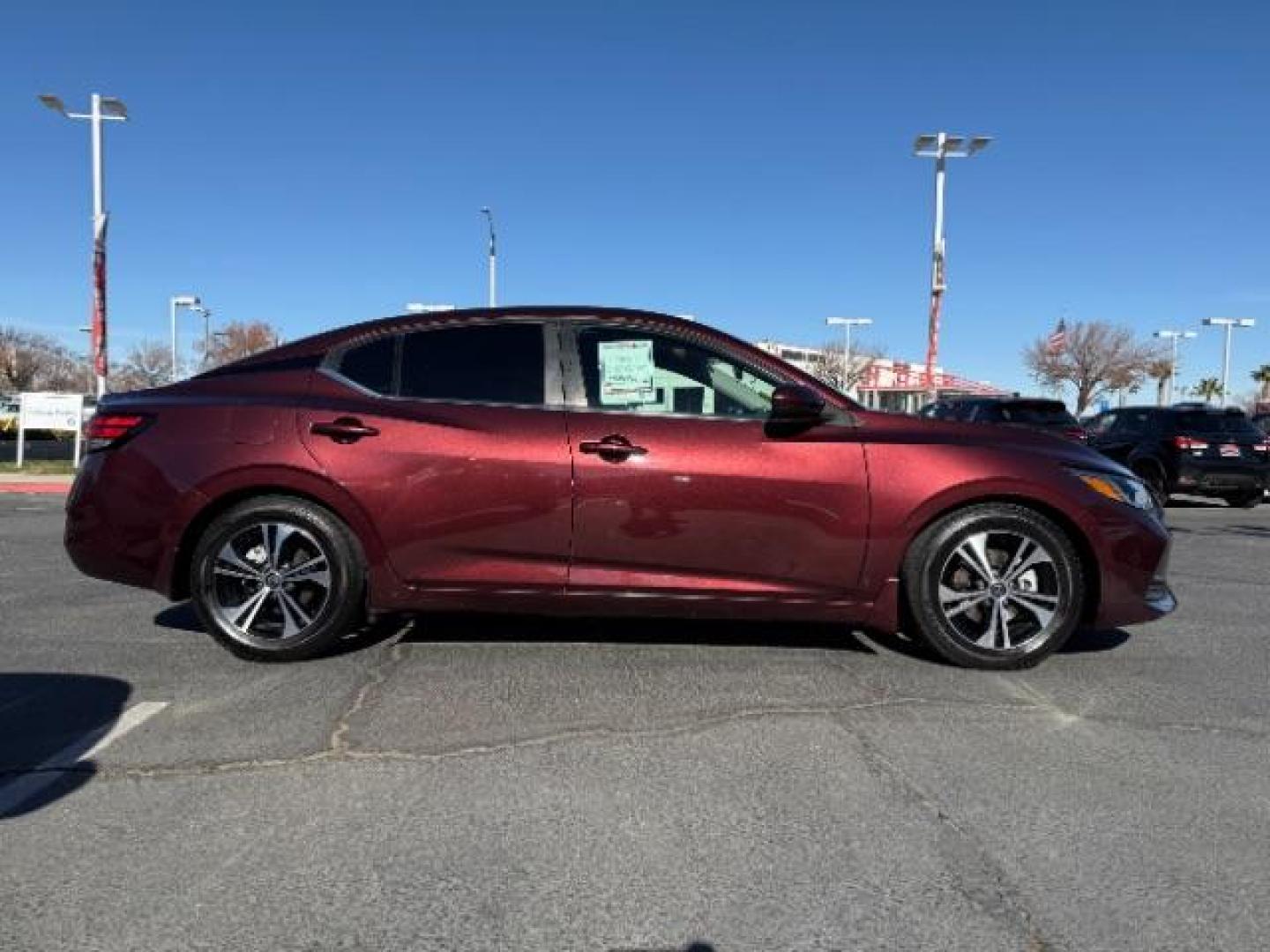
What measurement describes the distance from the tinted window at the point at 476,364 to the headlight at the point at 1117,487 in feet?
8.44

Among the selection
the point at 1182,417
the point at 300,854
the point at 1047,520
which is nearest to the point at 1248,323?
the point at 1182,417

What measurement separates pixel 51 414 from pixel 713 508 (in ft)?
64.2

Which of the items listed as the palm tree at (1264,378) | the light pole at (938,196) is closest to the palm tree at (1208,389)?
the palm tree at (1264,378)

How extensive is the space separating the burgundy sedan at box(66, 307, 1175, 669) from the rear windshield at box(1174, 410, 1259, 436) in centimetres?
1141

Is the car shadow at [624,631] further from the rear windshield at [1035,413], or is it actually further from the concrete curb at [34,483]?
the concrete curb at [34,483]

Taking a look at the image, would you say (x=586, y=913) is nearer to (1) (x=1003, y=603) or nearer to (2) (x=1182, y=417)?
(1) (x=1003, y=603)

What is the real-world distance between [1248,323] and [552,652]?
5697cm

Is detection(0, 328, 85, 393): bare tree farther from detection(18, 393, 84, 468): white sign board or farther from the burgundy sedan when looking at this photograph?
the burgundy sedan

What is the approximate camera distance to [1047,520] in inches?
175

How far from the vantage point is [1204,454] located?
14.1m

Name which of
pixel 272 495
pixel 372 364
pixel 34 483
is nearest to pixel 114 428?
pixel 272 495

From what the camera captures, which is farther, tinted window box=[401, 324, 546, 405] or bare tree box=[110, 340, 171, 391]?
bare tree box=[110, 340, 171, 391]

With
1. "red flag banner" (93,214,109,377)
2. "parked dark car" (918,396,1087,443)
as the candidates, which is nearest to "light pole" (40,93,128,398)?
"red flag banner" (93,214,109,377)

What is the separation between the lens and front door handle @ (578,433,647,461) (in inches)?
170
